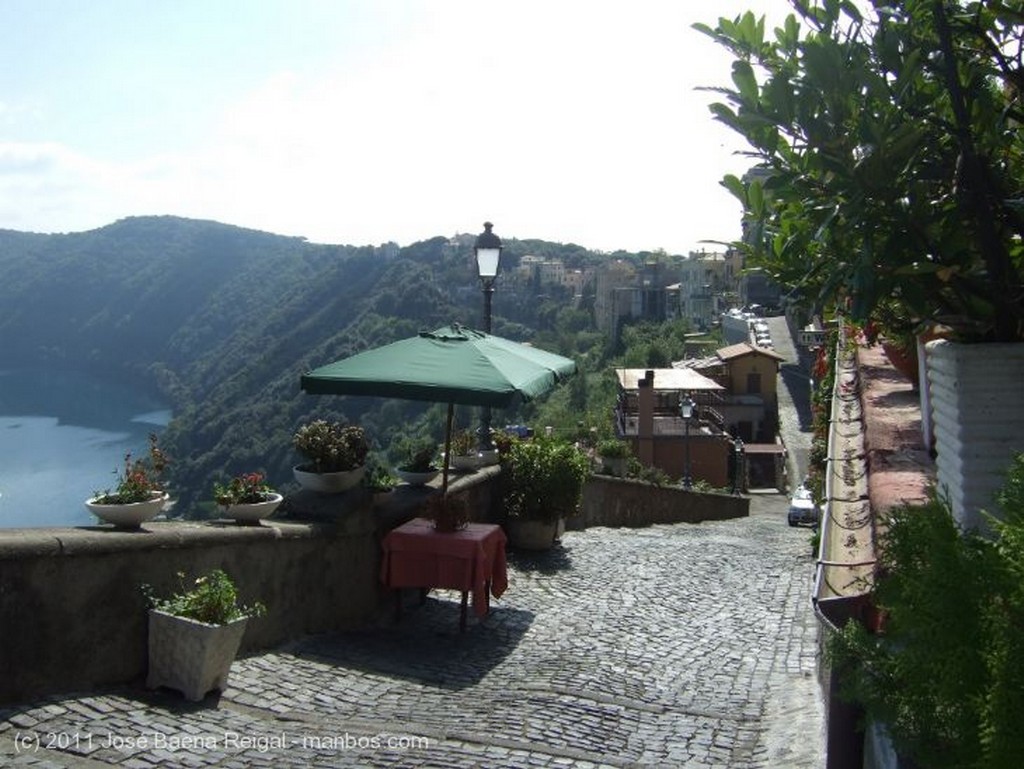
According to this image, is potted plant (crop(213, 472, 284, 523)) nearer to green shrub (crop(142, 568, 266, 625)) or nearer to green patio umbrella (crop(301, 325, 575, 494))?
green patio umbrella (crop(301, 325, 575, 494))

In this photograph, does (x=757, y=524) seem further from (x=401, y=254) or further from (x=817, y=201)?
(x=401, y=254)

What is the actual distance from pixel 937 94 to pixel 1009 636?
2090 mm

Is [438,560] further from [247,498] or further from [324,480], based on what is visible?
[247,498]

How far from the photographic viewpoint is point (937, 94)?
3.09 meters

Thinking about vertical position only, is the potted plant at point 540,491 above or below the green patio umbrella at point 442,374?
below

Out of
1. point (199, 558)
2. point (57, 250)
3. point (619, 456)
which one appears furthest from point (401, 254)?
point (199, 558)

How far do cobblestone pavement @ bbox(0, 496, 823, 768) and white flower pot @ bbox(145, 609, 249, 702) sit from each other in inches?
4.1

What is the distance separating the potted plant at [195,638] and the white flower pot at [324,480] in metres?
1.84

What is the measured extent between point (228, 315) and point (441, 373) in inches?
6200

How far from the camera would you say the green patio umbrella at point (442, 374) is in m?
6.61

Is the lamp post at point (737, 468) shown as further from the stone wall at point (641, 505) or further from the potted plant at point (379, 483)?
the potted plant at point (379, 483)

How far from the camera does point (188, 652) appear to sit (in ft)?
15.4

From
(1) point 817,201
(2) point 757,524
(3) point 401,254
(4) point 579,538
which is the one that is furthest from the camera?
(3) point 401,254

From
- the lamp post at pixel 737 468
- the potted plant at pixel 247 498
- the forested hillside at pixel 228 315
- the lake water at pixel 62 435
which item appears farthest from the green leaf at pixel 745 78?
the lake water at pixel 62 435
